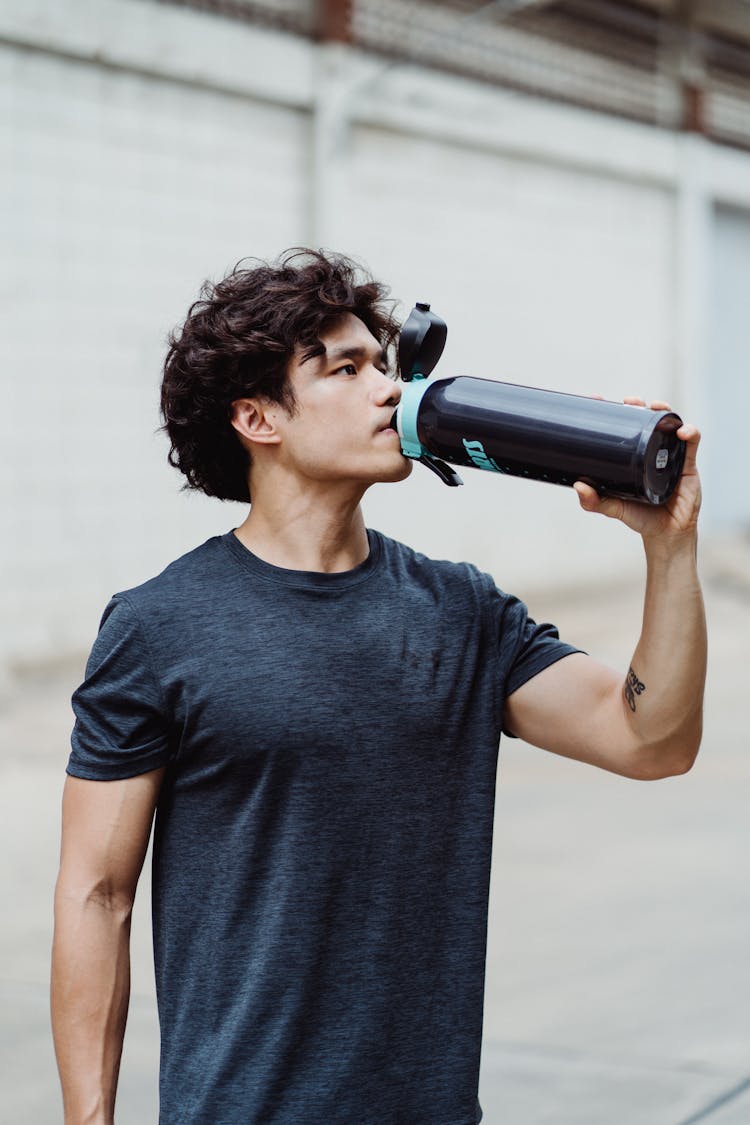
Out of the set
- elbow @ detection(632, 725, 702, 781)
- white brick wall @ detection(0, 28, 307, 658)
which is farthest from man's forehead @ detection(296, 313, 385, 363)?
white brick wall @ detection(0, 28, 307, 658)

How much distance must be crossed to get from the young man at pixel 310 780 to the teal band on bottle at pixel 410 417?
0.12 ft

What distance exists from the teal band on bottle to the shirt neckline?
0.37ft

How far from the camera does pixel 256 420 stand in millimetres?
1915

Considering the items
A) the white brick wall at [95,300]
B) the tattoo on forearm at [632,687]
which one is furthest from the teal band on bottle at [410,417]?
the white brick wall at [95,300]

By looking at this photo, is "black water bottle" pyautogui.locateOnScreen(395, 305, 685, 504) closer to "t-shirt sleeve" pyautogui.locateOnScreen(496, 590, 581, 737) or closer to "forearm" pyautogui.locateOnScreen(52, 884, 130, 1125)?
"t-shirt sleeve" pyautogui.locateOnScreen(496, 590, 581, 737)

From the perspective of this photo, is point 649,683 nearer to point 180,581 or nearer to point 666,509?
point 666,509

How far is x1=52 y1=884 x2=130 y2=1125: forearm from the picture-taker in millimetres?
1732

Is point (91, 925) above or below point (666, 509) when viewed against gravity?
below

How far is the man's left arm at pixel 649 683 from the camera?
1.71 meters

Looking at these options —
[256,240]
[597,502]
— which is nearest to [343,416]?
[597,502]

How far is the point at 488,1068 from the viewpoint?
380 centimetres

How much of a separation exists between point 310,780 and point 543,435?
0.45 meters

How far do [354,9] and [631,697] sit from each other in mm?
9862

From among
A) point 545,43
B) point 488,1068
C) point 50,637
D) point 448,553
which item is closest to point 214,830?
point 488,1068
